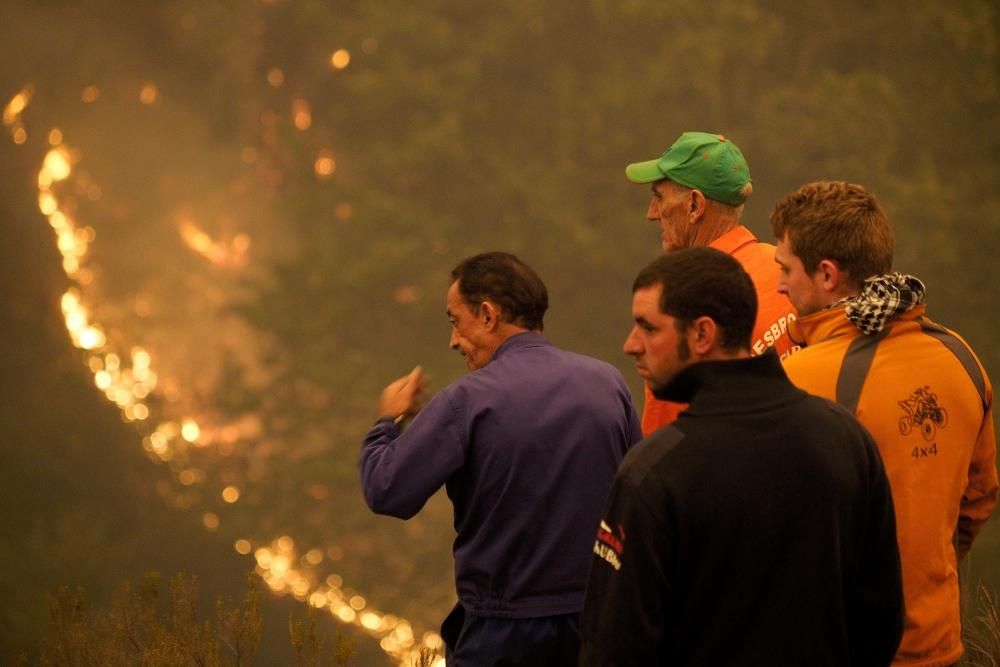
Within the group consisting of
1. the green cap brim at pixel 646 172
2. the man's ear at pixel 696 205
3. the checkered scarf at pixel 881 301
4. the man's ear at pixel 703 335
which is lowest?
the checkered scarf at pixel 881 301

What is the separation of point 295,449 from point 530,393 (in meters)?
3.85

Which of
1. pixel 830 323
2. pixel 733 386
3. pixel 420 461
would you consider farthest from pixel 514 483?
pixel 733 386

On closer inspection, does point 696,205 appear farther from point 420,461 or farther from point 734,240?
point 420,461

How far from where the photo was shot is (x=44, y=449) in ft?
17.4

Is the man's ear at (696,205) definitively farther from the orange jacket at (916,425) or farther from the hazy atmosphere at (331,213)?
the hazy atmosphere at (331,213)

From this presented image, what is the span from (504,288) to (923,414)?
73 cm

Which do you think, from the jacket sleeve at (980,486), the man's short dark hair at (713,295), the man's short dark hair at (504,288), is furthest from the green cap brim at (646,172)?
the man's short dark hair at (713,295)

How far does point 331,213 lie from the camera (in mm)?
5730

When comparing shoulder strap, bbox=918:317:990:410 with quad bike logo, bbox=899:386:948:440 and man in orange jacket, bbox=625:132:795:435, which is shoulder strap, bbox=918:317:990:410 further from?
man in orange jacket, bbox=625:132:795:435

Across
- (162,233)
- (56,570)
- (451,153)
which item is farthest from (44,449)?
(451,153)

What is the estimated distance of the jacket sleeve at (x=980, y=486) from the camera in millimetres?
1870

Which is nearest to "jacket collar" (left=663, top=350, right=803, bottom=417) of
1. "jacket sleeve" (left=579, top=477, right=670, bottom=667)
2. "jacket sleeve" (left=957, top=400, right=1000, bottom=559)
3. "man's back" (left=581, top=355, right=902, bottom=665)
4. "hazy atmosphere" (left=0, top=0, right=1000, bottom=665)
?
"man's back" (left=581, top=355, right=902, bottom=665)

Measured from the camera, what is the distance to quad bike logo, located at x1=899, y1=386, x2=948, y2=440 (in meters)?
1.68

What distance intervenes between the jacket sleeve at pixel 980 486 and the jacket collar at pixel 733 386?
2.00 feet
